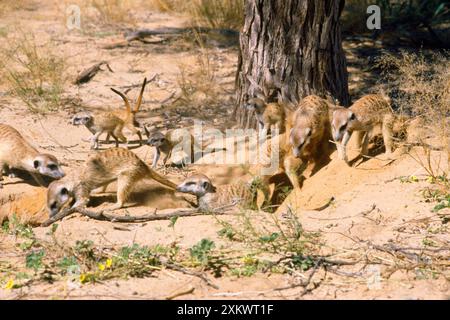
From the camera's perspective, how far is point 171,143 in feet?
22.9

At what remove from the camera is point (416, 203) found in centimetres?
487

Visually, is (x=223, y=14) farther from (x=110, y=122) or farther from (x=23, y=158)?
(x=23, y=158)

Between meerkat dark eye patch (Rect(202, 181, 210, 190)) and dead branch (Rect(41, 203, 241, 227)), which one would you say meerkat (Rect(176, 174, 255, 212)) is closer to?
meerkat dark eye patch (Rect(202, 181, 210, 190))

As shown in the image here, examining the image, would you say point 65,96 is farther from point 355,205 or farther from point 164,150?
point 355,205

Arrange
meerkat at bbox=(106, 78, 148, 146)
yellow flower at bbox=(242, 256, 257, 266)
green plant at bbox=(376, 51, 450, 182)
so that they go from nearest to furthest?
yellow flower at bbox=(242, 256, 257, 266) → green plant at bbox=(376, 51, 450, 182) → meerkat at bbox=(106, 78, 148, 146)

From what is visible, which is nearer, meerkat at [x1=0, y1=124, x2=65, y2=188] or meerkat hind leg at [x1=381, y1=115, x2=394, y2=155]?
meerkat hind leg at [x1=381, y1=115, x2=394, y2=155]

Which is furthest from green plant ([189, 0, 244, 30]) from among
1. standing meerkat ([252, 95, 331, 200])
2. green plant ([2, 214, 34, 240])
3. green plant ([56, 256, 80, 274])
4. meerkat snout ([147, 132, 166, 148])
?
green plant ([56, 256, 80, 274])

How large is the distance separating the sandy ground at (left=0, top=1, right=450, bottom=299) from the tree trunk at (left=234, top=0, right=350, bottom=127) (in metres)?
0.81

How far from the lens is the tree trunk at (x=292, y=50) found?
6422 millimetres

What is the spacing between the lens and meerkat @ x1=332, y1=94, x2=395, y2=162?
227 inches

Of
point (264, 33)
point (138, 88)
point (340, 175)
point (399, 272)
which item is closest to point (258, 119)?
point (264, 33)

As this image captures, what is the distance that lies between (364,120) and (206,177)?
4.47 ft

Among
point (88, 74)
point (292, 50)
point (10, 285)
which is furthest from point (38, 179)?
point (10, 285)

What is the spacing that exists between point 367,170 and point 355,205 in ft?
2.38
